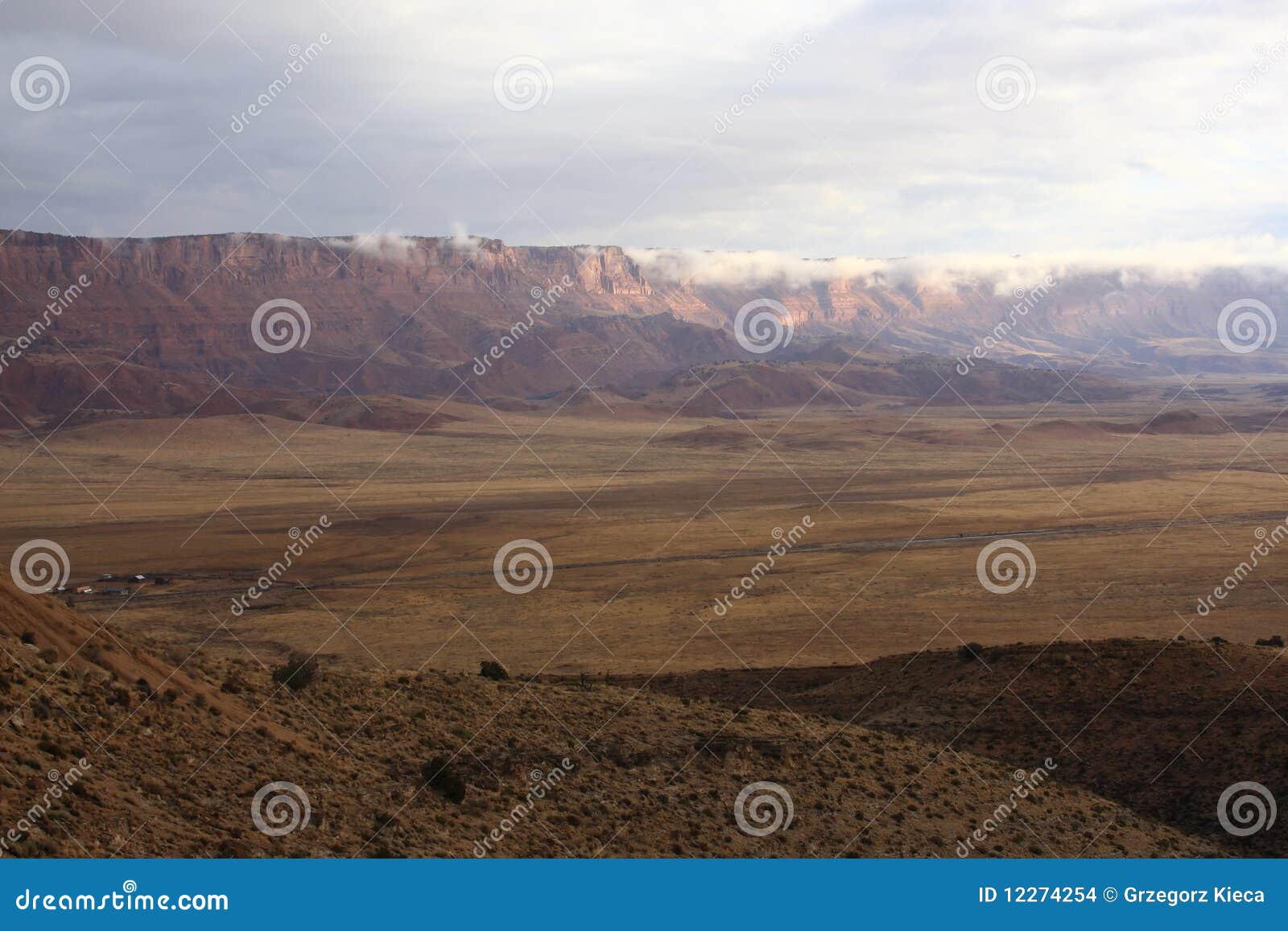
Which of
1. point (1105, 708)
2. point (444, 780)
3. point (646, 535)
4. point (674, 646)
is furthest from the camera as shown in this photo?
point (646, 535)

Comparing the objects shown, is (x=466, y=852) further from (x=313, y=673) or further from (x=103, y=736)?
(x=313, y=673)

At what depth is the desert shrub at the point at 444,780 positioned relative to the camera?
14.5m

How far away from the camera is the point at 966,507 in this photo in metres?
69.7

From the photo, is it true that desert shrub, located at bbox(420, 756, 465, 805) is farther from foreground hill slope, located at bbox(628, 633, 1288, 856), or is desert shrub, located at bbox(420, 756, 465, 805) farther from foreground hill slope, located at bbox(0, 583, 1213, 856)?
foreground hill slope, located at bbox(628, 633, 1288, 856)

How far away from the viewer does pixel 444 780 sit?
48.4 feet

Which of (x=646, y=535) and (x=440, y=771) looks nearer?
(x=440, y=771)

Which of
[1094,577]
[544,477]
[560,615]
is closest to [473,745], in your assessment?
[560,615]

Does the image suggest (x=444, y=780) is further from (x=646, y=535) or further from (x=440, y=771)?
(x=646, y=535)

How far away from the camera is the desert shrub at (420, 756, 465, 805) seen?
14.5 metres

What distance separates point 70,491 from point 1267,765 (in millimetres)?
82675

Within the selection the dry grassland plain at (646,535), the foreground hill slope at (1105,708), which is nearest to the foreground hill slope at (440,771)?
the foreground hill slope at (1105,708)

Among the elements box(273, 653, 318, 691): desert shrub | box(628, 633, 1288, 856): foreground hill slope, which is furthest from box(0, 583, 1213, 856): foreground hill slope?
box(628, 633, 1288, 856): foreground hill slope

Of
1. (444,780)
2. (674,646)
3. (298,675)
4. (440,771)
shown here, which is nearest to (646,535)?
(674,646)

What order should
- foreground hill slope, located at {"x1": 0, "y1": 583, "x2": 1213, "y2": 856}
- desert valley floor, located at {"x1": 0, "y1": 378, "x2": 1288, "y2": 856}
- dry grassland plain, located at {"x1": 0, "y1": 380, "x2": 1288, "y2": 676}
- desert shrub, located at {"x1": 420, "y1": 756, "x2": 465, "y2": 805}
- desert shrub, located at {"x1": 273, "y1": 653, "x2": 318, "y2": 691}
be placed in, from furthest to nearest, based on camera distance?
dry grassland plain, located at {"x1": 0, "y1": 380, "x2": 1288, "y2": 676} < desert shrub, located at {"x1": 273, "y1": 653, "x2": 318, "y2": 691} < desert valley floor, located at {"x1": 0, "y1": 378, "x2": 1288, "y2": 856} < desert shrub, located at {"x1": 420, "y1": 756, "x2": 465, "y2": 805} < foreground hill slope, located at {"x1": 0, "y1": 583, "x2": 1213, "y2": 856}
